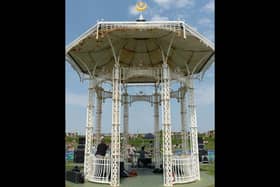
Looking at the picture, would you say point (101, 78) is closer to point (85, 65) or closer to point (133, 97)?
point (85, 65)

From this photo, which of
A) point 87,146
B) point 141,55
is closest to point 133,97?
point 141,55

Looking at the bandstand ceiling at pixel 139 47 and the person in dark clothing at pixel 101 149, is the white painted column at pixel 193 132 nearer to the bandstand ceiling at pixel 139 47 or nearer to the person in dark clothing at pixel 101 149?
the bandstand ceiling at pixel 139 47

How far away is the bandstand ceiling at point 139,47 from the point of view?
889 centimetres

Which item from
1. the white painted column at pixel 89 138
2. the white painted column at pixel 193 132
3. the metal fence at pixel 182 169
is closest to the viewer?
the metal fence at pixel 182 169

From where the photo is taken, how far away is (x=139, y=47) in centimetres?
1223

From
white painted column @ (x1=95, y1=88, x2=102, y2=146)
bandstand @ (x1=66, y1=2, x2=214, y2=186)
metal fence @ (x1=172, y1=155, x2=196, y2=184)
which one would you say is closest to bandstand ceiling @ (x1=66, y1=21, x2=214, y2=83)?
bandstand @ (x1=66, y1=2, x2=214, y2=186)

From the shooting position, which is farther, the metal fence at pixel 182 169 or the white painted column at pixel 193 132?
the white painted column at pixel 193 132

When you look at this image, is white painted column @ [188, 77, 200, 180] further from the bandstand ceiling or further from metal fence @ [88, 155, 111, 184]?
metal fence @ [88, 155, 111, 184]

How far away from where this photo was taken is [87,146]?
1054cm

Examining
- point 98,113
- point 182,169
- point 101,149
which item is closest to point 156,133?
point 98,113

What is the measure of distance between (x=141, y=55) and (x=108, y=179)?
5.96 m

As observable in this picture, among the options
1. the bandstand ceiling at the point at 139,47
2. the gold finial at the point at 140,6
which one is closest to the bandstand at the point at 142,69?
the bandstand ceiling at the point at 139,47

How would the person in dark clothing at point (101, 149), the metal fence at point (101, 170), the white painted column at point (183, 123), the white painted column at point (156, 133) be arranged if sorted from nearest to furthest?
the metal fence at point (101, 170)
the person in dark clothing at point (101, 149)
the white painted column at point (183, 123)
the white painted column at point (156, 133)
